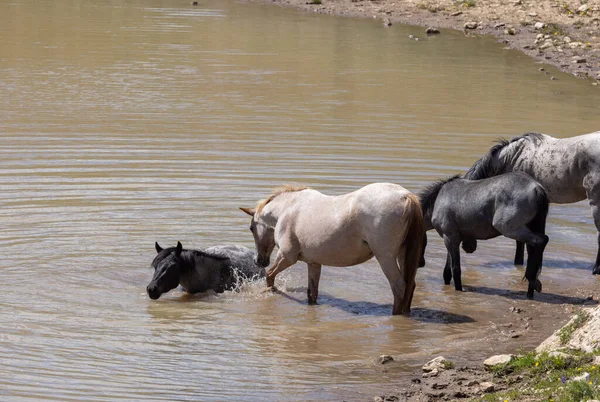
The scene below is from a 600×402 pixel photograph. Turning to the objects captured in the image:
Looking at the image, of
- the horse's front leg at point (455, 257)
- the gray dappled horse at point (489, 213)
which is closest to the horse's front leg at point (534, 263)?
the gray dappled horse at point (489, 213)

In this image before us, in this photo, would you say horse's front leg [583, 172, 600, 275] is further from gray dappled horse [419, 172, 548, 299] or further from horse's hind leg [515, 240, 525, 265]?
gray dappled horse [419, 172, 548, 299]

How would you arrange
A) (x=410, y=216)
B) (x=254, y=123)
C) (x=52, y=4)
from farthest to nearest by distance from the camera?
1. (x=52, y=4)
2. (x=254, y=123)
3. (x=410, y=216)

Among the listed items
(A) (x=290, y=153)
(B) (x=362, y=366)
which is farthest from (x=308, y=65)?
(B) (x=362, y=366)

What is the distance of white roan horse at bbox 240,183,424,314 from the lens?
961cm

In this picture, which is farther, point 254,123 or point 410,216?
point 254,123

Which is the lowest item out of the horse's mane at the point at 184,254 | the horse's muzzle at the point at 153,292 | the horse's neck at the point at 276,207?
the horse's muzzle at the point at 153,292

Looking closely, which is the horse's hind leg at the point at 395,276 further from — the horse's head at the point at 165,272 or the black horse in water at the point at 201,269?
the horse's head at the point at 165,272

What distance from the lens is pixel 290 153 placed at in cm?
1631

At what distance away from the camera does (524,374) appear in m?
7.50

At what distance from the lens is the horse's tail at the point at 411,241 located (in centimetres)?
959

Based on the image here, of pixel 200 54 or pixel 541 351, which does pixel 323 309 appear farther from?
pixel 200 54

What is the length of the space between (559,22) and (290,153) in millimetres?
15778

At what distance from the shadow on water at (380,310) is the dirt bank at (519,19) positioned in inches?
578

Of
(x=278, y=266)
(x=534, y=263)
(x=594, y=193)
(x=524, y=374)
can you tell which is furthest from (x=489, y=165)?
(x=524, y=374)
